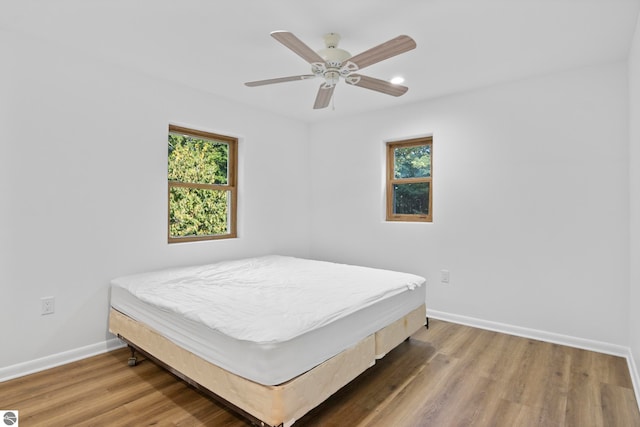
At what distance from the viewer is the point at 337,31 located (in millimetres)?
2279

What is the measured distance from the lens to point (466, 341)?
9.95 feet

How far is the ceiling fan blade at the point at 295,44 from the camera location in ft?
6.00

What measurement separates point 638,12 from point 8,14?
Result: 393cm

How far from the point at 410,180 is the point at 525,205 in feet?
4.02

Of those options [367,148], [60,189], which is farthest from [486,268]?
[60,189]

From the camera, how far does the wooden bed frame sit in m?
1.60

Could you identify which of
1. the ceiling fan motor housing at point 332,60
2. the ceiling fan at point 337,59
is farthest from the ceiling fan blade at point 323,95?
the ceiling fan motor housing at point 332,60

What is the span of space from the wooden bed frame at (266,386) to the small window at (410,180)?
1.65 metres

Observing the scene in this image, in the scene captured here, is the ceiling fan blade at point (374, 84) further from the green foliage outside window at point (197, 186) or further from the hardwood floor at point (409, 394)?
the hardwood floor at point (409, 394)

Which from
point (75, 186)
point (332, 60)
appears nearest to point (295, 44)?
point (332, 60)

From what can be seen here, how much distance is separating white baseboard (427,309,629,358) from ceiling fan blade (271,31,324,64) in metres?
2.84

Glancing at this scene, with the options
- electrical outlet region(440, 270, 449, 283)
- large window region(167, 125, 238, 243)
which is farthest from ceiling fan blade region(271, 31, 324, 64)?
electrical outlet region(440, 270, 449, 283)

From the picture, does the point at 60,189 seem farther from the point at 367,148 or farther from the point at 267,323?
the point at 367,148

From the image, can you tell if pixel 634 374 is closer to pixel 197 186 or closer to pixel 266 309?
pixel 266 309
